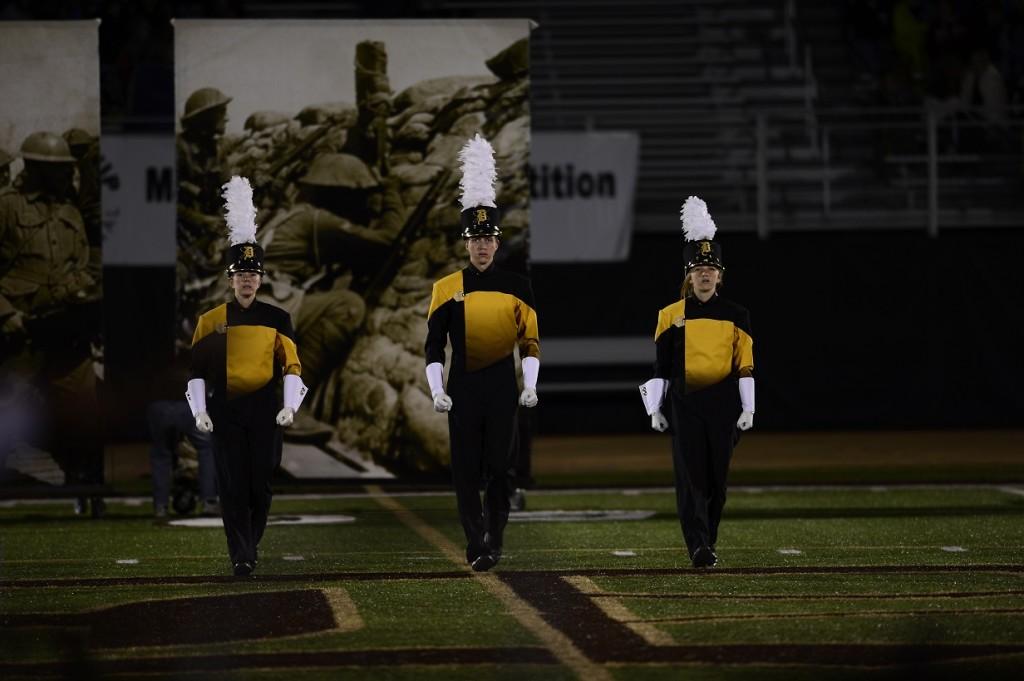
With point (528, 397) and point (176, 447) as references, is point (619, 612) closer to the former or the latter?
point (528, 397)

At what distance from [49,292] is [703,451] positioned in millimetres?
5459

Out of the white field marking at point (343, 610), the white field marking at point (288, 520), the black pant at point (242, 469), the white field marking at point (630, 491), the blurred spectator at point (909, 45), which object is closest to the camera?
the white field marking at point (343, 610)

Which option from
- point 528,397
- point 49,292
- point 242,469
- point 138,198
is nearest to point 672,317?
Answer: point 528,397

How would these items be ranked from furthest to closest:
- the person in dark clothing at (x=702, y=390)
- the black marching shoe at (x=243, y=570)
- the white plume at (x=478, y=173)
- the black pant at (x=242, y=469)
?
the white plume at (x=478, y=173) → the person in dark clothing at (x=702, y=390) → the black pant at (x=242, y=469) → the black marching shoe at (x=243, y=570)

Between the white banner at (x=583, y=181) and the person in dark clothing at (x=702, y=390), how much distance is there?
1121 cm

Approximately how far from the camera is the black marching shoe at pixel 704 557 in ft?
33.1

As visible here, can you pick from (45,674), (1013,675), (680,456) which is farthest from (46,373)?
(1013,675)

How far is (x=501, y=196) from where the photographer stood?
1376 cm

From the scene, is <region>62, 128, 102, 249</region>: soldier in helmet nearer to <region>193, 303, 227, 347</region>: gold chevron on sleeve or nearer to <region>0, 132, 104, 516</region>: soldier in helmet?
<region>0, 132, 104, 516</region>: soldier in helmet

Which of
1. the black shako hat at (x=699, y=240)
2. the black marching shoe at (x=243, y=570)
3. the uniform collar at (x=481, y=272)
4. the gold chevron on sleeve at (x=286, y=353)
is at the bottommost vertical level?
the black marching shoe at (x=243, y=570)

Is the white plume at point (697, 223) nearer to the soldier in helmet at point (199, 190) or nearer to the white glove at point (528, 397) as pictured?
the white glove at point (528, 397)

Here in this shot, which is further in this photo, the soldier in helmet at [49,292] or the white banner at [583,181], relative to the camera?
the white banner at [583,181]

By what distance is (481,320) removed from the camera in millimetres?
10180

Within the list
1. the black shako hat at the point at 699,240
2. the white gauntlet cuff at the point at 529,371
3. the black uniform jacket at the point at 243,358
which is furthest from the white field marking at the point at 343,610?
the black shako hat at the point at 699,240
